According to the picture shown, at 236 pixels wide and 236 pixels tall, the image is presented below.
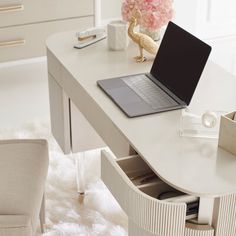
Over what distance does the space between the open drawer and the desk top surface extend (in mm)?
71

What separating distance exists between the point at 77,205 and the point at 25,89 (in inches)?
53.9

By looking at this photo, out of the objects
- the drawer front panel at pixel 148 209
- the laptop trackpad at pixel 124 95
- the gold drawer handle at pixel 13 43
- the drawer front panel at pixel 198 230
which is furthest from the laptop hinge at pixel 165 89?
the gold drawer handle at pixel 13 43

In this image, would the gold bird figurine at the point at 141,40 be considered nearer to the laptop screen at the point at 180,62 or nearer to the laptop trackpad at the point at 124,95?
the laptop screen at the point at 180,62

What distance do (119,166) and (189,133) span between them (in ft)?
0.86

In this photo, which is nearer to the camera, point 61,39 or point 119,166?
point 119,166

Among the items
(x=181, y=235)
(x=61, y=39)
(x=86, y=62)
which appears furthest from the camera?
(x=61, y=39)

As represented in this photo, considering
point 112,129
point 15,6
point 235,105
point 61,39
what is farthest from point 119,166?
point 15,6

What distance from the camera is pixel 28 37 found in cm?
390

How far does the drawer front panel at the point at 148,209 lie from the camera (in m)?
1.68

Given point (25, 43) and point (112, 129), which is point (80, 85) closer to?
point (112, 129)

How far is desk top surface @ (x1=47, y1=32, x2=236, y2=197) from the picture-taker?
1.75 m

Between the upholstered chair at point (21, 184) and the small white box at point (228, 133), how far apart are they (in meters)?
0.69

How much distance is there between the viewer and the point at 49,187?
287 cm

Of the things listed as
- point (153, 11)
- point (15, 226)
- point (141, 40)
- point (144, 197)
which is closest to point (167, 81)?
point (141, 40)
